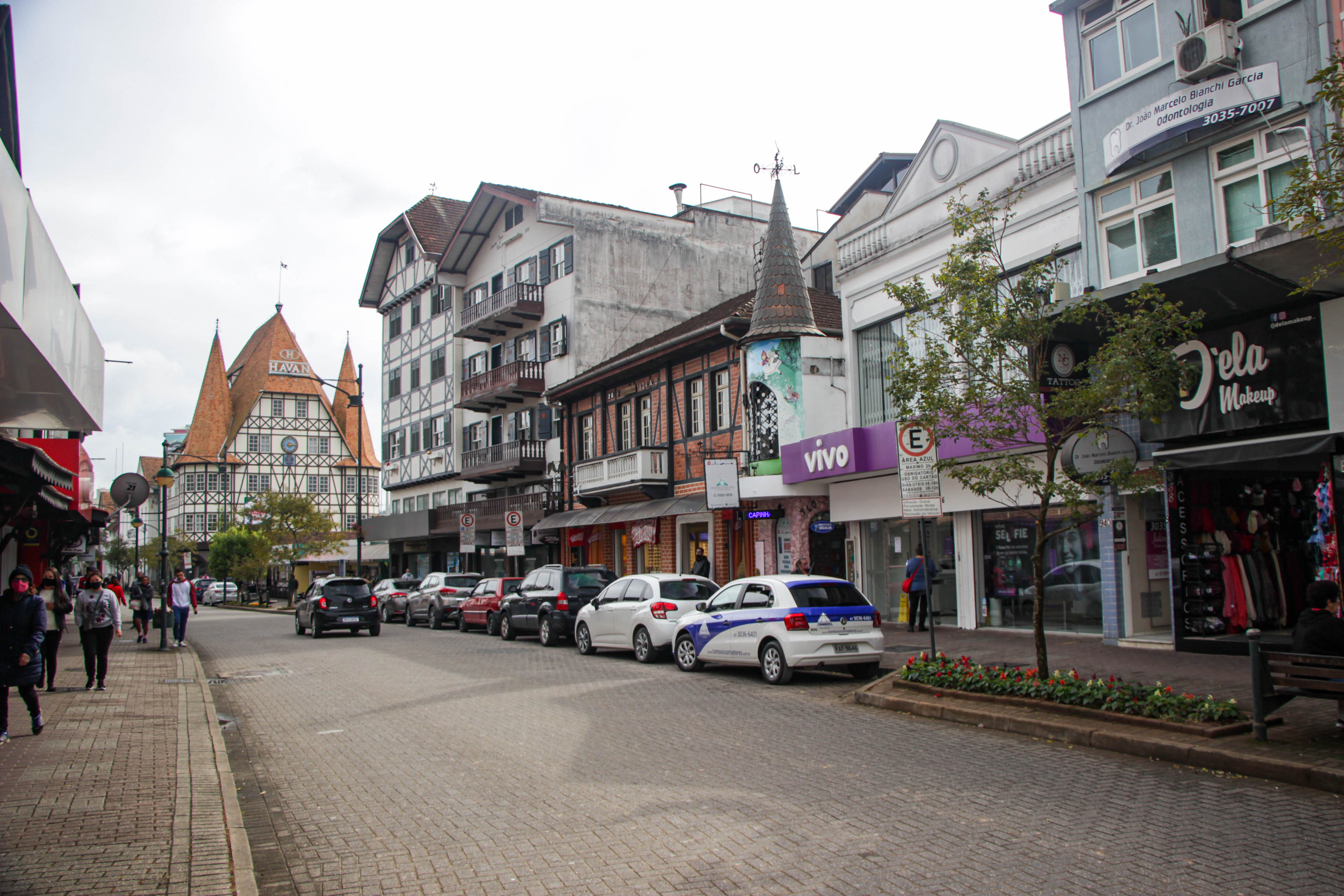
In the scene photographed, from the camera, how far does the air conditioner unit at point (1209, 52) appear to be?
44.0 feet

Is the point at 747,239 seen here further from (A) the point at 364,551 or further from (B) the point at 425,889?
(B) the point at 425,889

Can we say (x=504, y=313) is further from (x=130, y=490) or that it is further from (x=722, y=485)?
(x=130, y=490)

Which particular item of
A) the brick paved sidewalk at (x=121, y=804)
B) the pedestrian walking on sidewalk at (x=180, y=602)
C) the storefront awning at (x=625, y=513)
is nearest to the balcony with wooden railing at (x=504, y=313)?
the storefront awning at (x=625, y=513)

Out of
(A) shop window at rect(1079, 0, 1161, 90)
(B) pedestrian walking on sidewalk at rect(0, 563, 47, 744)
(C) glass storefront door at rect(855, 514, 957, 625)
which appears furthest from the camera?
(C) glass storefront door at rect(855, 514, 957, 625)

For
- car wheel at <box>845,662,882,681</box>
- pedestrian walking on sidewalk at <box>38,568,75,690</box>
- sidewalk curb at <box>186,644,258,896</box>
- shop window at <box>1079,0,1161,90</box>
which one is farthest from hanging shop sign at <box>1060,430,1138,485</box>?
pedestrian walking on sidewalk at <box>38,568,75,690</box>

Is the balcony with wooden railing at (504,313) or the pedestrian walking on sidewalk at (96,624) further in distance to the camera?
the balcony with wooden railing at (504,313)

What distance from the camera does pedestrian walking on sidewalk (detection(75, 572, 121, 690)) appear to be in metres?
14.1

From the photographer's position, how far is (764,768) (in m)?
8.36

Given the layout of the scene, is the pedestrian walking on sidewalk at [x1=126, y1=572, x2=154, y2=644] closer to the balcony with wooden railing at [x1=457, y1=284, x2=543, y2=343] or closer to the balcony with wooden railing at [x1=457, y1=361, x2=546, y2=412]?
the balcony with wooden railing at [x1=457, y1=361, x2=546, y2=412]

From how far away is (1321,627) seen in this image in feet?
27.7

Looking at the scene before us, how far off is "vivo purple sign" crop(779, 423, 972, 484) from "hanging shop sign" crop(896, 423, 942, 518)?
5784mm

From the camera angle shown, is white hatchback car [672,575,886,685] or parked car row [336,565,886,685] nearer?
white hatchback car [672,575,886,685]

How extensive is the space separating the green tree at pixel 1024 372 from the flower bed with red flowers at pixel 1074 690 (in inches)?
16.1

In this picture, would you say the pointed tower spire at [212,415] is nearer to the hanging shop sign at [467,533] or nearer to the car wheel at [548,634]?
the hanging shop sign at [467,533]
